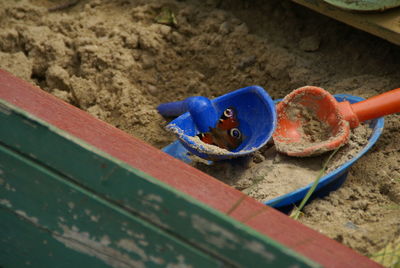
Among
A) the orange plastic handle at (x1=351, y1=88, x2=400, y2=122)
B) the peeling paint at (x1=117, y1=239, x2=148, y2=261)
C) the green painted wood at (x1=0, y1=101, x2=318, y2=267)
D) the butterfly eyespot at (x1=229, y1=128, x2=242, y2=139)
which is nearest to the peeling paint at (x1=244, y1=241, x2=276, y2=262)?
the green painted wood at (x1=0, y1=101, x2=318, y2=267)

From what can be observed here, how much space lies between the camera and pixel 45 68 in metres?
2.31

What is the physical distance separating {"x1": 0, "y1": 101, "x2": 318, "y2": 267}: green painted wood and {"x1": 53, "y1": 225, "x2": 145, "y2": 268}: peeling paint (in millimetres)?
118

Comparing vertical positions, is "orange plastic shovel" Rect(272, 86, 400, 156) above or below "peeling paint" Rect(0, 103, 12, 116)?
below

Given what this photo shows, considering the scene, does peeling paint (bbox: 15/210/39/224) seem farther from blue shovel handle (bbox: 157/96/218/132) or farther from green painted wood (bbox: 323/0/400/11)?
green painted wood (bbox: 323/0/400/11)

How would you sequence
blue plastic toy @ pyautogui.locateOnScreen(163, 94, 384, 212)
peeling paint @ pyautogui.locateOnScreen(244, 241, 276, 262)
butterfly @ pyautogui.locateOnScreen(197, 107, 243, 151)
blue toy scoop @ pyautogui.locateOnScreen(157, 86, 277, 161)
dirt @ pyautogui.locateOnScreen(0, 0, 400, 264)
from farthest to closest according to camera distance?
dirt @ pyautogui.locateOnScreen(0, 0, 400, 264) < butterfly @ pyautogui.locateOnScreen(197, 107, 243, 151) < blue toy scoop @ pyautogui.locateOnScreen(157, 86, 277, 161) < blue plastic toy @ pyautogui.locateOnScreen(163, 94, 384, 212) < peeling paint @ pyautogui.locateOnScreen(244, 241, 276, 262)

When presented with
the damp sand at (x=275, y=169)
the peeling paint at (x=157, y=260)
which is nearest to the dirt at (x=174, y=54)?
the damp sand at (x=275, y=169)

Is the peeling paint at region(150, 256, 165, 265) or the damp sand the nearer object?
the peeling paint at region(150, 256, 165, 265)

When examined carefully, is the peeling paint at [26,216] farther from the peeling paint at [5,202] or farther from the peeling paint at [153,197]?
the peeling paint at [153,197]

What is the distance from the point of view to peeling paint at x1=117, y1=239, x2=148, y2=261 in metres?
1.00

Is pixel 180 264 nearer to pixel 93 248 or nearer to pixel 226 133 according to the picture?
pixel 93 248

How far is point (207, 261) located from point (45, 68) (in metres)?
1.62

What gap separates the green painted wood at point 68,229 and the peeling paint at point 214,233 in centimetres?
4

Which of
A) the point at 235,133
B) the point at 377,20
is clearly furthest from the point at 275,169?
the point at 377,20

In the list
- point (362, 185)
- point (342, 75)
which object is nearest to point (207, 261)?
point (362, 185)
